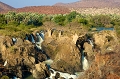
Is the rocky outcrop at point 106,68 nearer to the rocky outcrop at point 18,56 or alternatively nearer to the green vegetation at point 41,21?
the rocky outcrop at point 18,56

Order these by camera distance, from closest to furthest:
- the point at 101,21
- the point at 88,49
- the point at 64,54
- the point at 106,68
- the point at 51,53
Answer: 1. the point at 106,68
2. the point at 64,54
3. the point at 51,53
4. the point at 88,49
5. the point at 101,21

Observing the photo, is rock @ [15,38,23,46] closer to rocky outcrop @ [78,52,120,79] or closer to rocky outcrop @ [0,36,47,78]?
rocky outcrop @ [0,36,47,78]

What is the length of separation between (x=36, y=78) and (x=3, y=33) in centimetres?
1166

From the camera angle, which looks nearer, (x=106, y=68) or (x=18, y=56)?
(x=106, y=68)

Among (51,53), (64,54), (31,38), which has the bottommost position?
(51,53)

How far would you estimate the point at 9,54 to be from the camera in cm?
3678

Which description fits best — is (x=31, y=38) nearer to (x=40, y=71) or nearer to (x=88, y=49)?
(x=88, y=49)

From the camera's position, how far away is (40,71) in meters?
35.2

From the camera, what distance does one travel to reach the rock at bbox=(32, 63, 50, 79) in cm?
3494

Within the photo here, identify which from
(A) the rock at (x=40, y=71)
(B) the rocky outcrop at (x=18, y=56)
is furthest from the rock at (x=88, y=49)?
(A) the rock at (x=40, y=71)

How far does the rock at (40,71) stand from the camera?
34.9m

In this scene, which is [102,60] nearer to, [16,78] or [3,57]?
[16,78]

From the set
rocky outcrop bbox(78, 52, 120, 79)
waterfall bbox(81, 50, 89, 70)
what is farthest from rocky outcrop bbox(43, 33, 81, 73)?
rocky outcrop bbox(78, 52, 120, 79)

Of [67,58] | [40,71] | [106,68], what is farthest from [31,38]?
[106,68]
